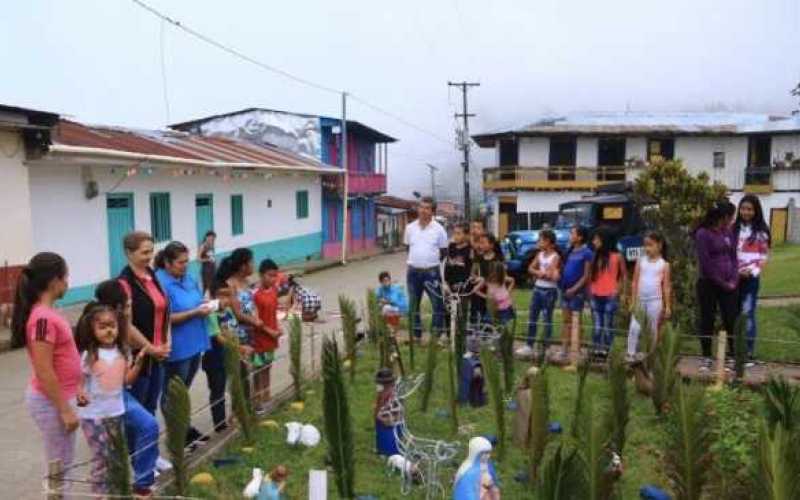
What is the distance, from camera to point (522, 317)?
440 inches

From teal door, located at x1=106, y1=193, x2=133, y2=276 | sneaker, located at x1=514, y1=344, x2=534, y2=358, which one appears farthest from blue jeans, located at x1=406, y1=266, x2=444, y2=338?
teal door, located at x1=106, y1=193, x2=133, y2=276

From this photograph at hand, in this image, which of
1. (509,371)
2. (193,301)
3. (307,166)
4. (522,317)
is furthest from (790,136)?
(193,301)

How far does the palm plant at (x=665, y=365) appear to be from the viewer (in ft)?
18.7

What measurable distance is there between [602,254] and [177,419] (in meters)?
4.97

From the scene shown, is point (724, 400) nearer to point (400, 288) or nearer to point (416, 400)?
point (416, 400)

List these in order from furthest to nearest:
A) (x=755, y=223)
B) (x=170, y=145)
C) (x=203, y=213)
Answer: (x=203, y=213) < (x=170, y=145) < (x=755, y=223)

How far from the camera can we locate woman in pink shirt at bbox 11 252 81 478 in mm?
3703

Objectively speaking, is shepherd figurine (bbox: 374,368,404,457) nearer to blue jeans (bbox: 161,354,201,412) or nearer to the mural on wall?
blue jeans (bbox: 161,354,201,412)

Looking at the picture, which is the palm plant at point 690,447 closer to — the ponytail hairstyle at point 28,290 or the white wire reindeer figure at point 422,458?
the white wire reindeer figure at point 422,458

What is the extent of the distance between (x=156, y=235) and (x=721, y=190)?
497 inches

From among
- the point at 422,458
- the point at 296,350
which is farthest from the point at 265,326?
the point at 422,458

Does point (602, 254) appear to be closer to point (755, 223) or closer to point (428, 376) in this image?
point (755, 223)

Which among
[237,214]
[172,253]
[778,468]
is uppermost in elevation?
[172,253]

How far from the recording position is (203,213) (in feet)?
63.8
